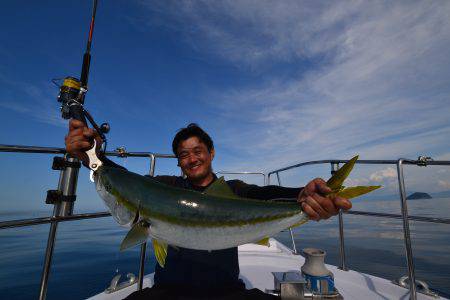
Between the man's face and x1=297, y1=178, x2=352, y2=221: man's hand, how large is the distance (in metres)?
1.73

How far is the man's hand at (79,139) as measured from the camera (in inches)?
105

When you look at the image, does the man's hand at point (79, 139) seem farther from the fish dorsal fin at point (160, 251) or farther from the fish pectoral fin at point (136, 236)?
the fish dorsal fin at point (160, 251)

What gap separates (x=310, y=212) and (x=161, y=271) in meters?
1.98

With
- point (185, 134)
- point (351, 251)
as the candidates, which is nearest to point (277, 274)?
point (185, 134)

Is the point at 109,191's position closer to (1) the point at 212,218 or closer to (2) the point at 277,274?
(1) the point at 212,218

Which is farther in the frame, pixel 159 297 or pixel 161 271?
pixel 161 271

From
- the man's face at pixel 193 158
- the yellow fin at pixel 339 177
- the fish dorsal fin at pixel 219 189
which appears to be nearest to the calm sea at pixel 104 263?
the man's face at pixel 193 158

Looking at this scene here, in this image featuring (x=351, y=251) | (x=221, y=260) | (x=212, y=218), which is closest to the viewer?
(x=212, y=218)

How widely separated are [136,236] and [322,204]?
170cm

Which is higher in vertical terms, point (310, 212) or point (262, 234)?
point (310, 212)

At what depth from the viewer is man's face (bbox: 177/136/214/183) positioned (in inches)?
145

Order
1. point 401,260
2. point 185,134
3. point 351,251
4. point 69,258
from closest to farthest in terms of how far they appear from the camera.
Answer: point 185,134 < point 401,260 < point 69,258 < point 351,251

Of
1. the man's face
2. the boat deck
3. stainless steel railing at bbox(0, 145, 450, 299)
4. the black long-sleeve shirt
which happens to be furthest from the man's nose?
the boat deck

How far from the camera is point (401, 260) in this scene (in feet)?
45.9
